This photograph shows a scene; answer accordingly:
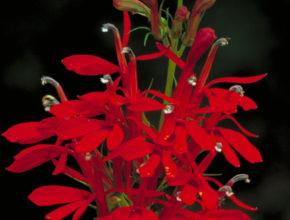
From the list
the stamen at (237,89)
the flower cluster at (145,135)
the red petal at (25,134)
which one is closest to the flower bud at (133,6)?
the flower cluster at (145,135)

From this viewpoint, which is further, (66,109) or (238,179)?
(238,179)

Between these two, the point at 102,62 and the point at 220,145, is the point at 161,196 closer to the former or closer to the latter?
the point at 220,145

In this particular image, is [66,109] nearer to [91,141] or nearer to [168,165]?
[91,141]

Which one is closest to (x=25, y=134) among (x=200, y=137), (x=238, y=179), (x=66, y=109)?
(x=66, y=109)

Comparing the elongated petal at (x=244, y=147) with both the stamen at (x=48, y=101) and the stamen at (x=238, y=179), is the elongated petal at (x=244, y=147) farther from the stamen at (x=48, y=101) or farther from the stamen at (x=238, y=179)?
the stamen at (x=48, y=101)

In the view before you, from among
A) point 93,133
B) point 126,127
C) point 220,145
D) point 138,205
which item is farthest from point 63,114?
point 220,145

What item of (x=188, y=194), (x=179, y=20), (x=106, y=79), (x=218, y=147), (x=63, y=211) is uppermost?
(x=179, y=20)
